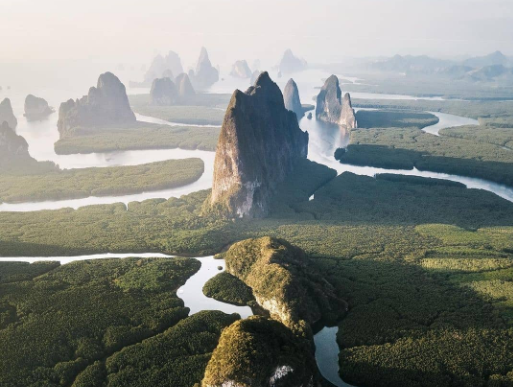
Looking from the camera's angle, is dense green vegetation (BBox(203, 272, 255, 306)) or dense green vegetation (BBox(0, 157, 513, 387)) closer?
dense green vegetation (BBox(0, 157, 513, 387))

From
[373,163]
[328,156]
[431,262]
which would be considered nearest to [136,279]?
[431,262]

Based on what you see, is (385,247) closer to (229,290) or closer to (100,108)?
(229,290)

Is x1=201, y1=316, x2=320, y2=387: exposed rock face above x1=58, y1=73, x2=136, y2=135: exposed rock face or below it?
below

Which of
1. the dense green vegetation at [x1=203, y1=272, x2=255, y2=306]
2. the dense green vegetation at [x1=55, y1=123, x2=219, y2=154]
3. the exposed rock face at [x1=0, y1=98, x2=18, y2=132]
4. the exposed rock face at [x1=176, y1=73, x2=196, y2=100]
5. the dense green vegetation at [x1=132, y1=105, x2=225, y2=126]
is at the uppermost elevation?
the exposed rock face at [x1=176, y1=73, x2=196, y2=100]

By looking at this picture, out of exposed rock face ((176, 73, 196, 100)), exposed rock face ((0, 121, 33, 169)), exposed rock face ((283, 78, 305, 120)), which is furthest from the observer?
exposed rock face ((176, 73, 196, 100))

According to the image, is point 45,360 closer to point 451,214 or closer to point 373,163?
point 451,214

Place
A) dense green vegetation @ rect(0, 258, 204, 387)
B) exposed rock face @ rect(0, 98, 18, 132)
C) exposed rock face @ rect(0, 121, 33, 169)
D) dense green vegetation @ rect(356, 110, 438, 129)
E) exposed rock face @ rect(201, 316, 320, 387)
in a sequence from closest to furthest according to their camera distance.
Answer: exposed rock face @ rect(201, 316, 320, 387) < dense green vegetation @ rect(0, 258, 204, 387) < exposed rock face @ rect(0, 121, 33, 169) < exposed rock face @ rect(0, 98, 18, 132) < dense green vegetation @ rect(356, 110, 438, 129)

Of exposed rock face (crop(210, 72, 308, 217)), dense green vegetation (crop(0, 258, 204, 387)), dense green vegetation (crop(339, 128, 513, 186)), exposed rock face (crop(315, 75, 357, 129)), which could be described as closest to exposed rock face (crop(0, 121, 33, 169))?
exposed rock face (crop(210, 72, 308, 217))

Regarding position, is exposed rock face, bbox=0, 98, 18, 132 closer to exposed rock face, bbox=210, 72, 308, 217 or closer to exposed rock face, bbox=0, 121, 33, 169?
exposed rock face, bbox=0, 121, 33, 169

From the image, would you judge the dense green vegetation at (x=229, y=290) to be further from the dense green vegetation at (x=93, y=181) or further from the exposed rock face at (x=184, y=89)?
the exposed rock face at (x=184, y=89)
